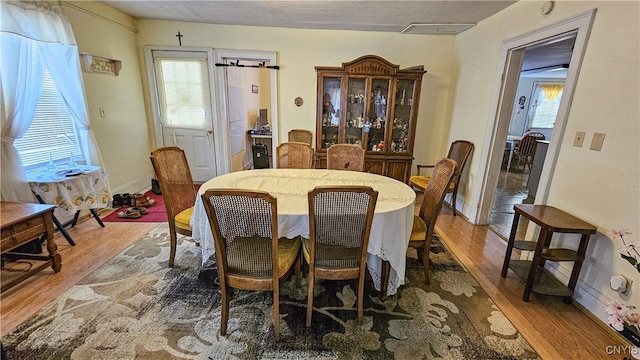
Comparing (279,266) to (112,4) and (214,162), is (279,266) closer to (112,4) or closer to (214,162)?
(214,162)

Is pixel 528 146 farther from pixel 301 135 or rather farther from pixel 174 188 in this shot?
pixel 174 188

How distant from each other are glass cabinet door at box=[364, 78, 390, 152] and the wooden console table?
3.51 meters

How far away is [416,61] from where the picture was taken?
411 centimetres

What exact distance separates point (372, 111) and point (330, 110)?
0.62 m

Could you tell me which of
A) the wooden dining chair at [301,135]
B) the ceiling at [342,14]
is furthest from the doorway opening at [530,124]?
the wooden dining chair at [301,135]

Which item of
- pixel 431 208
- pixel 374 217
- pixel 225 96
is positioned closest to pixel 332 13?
pixel 225 96

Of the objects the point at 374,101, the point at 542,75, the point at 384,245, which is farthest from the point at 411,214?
the point at 542,75

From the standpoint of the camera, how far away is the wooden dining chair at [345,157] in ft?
9.34

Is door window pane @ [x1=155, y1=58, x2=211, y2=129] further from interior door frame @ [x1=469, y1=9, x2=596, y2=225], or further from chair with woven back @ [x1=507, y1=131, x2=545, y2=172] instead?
chair with woven back @ [x1=507, y1=131, x2=545, y2=172]

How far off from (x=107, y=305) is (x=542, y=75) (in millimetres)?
9495

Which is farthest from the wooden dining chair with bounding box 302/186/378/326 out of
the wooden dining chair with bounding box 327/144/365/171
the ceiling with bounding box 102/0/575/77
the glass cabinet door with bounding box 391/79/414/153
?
the glass cabinet door with bounding box 391/79/414/153


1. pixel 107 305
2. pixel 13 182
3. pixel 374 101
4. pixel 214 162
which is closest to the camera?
pixel 107 305

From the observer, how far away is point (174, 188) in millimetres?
2256

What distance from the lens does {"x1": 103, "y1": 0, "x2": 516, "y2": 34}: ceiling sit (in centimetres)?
293
